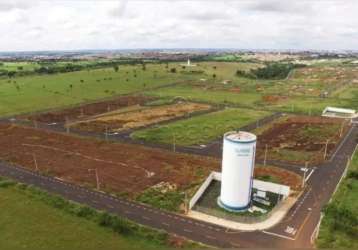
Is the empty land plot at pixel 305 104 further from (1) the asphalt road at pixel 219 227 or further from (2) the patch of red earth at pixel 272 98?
(1) the asphalt road at pixel 219 227

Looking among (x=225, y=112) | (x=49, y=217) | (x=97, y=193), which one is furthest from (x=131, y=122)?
(x=49, y=217)

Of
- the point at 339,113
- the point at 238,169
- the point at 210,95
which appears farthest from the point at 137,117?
the point at 339,113

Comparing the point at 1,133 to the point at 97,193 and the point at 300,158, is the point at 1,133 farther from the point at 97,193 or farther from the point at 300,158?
the point at 300,158

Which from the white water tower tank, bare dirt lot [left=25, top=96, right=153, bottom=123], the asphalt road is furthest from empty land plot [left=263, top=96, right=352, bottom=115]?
the white water tower tank

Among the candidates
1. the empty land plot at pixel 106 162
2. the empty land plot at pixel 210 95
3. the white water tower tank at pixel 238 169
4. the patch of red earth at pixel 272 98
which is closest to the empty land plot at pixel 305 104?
the patch of red earth at pixel 272 98

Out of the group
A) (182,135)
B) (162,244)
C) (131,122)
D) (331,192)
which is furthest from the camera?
(131,122)

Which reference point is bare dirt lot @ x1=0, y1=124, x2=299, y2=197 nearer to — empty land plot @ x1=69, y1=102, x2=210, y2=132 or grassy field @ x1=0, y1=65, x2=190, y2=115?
empty land plot @ x1=69, y1=102, x2=210, y2=132
